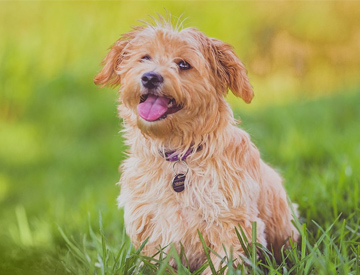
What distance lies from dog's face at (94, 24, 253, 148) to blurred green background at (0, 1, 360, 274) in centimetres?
190

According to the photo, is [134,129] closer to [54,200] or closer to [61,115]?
[54,200]

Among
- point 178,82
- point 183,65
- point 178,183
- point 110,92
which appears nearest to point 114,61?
point 183,65

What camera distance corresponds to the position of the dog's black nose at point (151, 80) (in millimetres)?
2992

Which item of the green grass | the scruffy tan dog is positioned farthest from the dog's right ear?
the green grass

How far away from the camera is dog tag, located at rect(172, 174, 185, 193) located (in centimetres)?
323

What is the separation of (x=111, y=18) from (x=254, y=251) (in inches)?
214

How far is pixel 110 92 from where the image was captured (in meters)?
Result: 7.59

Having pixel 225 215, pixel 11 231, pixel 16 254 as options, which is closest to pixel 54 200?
pixel 11 231

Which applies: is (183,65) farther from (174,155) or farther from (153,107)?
(174,155)

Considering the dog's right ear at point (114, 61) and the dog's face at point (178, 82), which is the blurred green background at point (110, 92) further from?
the dog's face at point (178, 82)

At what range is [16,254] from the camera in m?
4.14

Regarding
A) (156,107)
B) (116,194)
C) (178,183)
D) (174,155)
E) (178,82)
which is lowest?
(116,194)

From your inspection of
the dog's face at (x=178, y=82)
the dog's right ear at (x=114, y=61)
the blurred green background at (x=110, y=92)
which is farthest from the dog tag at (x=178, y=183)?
the blurred green background at (x=110, y=92)

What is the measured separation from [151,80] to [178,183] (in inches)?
24.9
